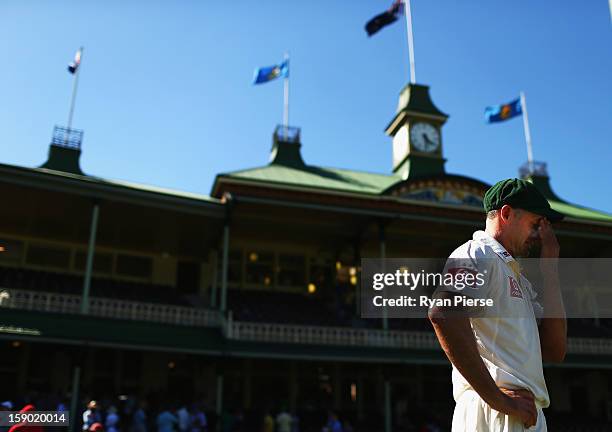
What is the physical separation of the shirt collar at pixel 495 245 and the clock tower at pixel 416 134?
2678 cm

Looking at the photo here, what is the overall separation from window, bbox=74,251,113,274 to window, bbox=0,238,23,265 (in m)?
2.23

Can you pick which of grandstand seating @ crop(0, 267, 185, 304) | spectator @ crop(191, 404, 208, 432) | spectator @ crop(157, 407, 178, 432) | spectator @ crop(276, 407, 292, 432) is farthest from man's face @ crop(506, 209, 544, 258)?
grandstand seating @ crop(0, 267, 185, 304)

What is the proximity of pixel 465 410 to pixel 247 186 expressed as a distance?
750 inches

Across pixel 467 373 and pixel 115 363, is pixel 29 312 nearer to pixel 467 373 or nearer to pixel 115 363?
pixel 115 363

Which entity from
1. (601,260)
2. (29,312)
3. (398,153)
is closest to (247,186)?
(29,312)

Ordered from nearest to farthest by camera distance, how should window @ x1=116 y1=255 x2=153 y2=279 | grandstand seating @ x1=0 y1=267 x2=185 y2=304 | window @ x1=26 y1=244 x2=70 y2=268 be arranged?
1. grandstand seating @ x1=0 y1=267 x2=185 y2=304
2. window @ x1=26 y1=244 x2=70 y2=268
3. window @ x1=116 y1=255 x2=153 y2=279

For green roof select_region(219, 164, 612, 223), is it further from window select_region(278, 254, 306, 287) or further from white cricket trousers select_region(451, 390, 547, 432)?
white cricket trousers select_region(451, 390, 547, 432)

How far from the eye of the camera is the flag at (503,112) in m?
33.5

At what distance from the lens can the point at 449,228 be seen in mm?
25016

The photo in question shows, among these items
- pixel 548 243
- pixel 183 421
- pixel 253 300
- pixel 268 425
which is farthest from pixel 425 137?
pixel 548 243

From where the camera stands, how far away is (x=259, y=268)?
90.0 ft

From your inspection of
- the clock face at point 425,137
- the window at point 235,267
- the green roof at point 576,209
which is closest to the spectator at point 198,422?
the window at point 235,267

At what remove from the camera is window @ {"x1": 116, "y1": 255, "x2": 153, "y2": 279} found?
86.0 ft

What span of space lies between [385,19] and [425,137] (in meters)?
7.75
